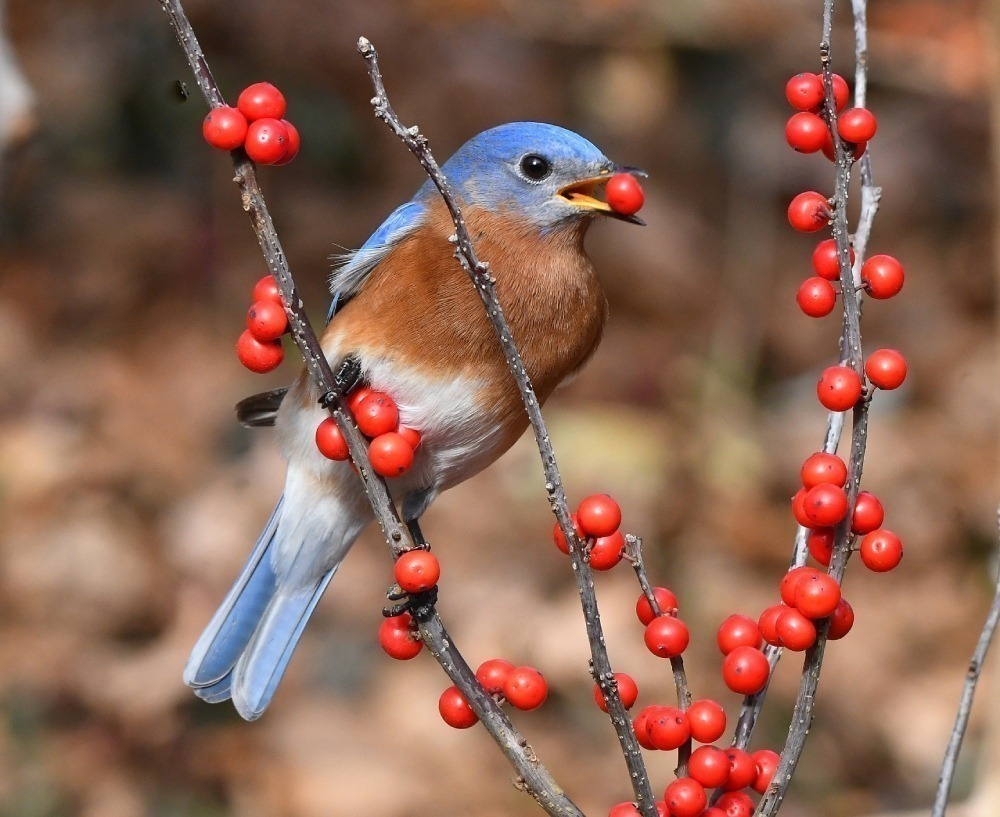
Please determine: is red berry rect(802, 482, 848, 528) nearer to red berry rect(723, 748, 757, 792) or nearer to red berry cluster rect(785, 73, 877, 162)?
red berry rect(723, 748, 757, 792)

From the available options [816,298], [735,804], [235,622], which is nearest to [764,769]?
[735,804]

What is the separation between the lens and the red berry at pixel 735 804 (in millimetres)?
1882

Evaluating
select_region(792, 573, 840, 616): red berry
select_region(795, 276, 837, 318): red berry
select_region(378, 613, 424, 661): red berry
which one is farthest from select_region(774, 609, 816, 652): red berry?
select_region(378, 613, 424, 661): red berry

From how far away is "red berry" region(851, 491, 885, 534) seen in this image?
1845mm

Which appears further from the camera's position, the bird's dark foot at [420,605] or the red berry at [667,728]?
the bird's dark foot at [420,605]

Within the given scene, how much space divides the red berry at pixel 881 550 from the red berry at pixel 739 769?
13.0 inches

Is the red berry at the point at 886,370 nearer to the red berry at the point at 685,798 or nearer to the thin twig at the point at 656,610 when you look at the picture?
the thin twig at the point at 656,610

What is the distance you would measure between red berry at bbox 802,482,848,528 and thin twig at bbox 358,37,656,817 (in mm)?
316

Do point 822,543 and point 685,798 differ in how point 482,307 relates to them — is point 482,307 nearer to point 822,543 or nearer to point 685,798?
point 822,543

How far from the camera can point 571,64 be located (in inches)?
298

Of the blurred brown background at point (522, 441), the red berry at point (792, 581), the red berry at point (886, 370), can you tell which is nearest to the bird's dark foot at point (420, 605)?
the red berry at point (792, 581)

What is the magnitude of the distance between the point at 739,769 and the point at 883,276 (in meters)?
0.74

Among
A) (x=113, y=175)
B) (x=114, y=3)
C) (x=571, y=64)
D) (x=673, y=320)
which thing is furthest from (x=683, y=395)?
(x=114, y=3)

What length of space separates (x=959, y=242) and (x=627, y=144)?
2.18 meters
